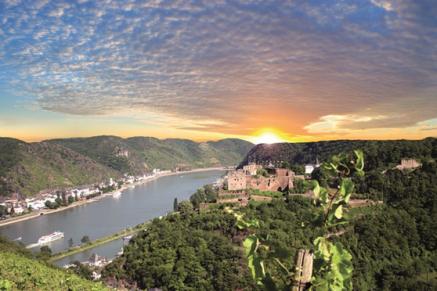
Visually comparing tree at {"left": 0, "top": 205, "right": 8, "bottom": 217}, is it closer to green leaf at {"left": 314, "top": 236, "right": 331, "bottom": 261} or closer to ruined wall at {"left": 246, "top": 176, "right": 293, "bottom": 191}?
ruined wall at {"left": 246, "top": 176, "right": 293, "bottom": 191}

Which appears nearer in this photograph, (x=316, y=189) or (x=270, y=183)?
(x=316, y=189)

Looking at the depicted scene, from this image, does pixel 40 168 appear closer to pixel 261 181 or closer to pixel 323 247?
pixel 261 181

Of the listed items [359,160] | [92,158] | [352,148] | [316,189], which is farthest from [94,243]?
[92,158]

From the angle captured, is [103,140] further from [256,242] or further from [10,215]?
[256,242]

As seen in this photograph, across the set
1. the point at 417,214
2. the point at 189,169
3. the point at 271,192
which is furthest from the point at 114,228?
the point at 189,169

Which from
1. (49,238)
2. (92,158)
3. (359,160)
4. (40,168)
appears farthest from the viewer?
(92,158)

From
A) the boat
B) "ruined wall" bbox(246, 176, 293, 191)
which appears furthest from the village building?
the boat

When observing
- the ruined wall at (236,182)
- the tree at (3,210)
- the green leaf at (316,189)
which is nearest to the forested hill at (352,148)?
the green leaf at (316,189)
